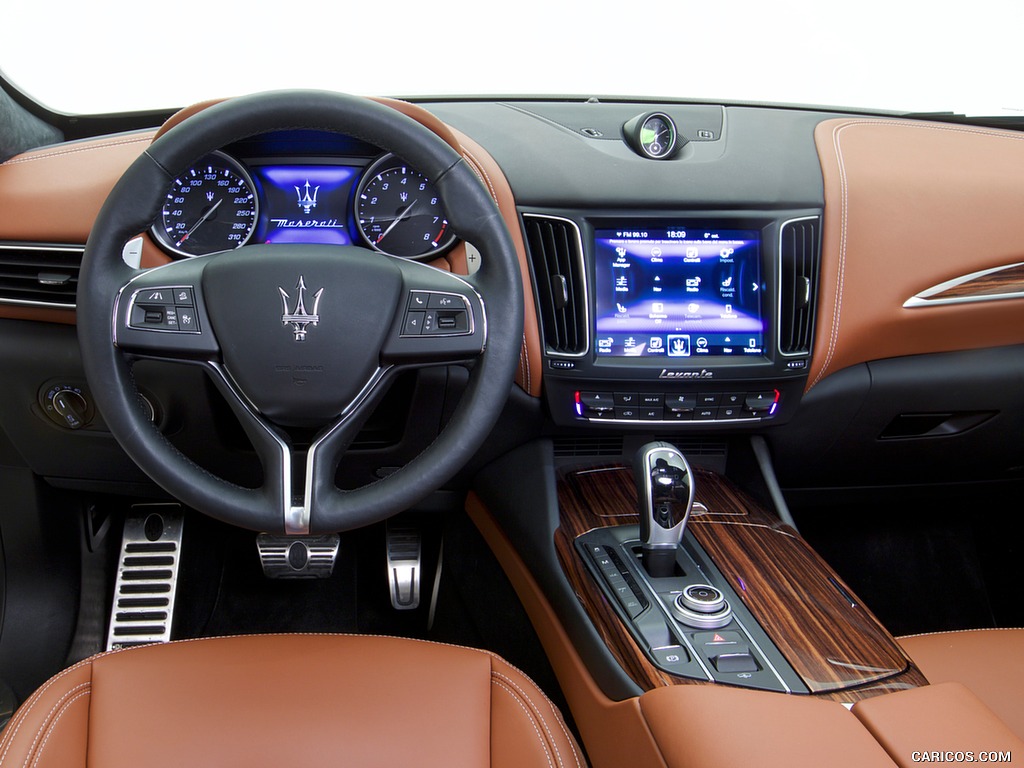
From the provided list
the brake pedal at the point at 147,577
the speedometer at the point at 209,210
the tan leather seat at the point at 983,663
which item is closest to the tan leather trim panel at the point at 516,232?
the speedometer at the point at 209,210

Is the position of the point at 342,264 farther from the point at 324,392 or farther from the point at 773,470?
the point at 773,470

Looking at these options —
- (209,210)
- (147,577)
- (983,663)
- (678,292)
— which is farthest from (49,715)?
(983,663)

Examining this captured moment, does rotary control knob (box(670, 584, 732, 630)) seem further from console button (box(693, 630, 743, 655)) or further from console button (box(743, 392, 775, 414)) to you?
console button (box(743, 392, 775, 414))

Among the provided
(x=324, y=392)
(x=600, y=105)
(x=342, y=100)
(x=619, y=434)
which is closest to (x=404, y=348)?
(x=324, y=392)

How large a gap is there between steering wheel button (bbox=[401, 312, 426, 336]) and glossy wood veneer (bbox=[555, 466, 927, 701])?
0.47m

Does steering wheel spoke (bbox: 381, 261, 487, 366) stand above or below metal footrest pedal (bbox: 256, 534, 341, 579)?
above

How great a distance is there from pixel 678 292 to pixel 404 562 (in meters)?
0.88

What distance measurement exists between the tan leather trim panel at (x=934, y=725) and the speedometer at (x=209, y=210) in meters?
1.14

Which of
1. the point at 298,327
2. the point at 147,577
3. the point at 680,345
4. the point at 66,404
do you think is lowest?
the point at 147,577

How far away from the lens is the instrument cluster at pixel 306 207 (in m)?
1.42

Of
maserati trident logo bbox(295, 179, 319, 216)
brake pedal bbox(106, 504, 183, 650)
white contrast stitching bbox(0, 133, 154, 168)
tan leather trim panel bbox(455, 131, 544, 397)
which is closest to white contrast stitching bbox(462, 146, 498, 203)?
tan leather trim panel bbox(455, 131, 544, 397)

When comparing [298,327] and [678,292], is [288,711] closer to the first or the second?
[298,327]

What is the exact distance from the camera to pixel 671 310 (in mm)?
1550

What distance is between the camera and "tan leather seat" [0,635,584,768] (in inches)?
41.9
